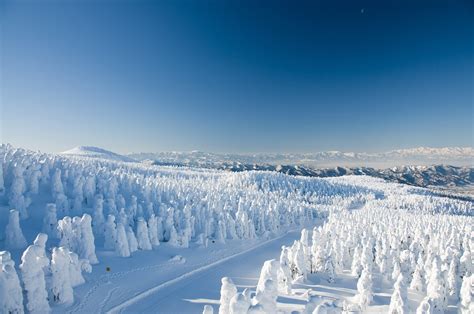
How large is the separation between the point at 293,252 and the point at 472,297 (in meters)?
24.2

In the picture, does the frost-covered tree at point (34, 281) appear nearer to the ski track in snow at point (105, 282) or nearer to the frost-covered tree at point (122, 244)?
the ski track in snow at point (105, 282)

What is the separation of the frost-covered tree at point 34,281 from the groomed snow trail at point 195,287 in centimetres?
727

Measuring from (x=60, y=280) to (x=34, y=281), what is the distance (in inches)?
153

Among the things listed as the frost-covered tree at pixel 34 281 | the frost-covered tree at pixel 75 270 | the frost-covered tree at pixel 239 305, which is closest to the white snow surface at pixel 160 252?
the frost-covered tree at pixel 34 281

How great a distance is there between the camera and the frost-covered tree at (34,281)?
106 feet

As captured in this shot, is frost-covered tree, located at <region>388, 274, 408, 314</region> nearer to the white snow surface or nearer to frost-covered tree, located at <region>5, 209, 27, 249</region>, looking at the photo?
the white snow surface

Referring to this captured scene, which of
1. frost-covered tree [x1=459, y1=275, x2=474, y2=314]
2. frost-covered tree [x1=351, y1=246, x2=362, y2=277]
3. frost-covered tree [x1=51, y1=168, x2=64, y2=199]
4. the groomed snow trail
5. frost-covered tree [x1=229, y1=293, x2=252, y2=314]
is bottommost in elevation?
the groomed snow trail

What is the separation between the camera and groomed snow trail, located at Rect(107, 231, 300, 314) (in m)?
39.0

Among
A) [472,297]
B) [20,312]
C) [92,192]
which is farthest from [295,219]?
[20,312]

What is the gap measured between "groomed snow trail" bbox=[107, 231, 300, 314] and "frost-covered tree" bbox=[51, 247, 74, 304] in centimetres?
525

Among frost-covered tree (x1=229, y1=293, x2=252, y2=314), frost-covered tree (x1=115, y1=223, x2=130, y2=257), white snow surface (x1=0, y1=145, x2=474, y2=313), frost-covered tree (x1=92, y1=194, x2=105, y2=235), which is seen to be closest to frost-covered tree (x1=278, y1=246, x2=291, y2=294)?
white snow surface (x1=0, y1=145, x2=474, y2=313)

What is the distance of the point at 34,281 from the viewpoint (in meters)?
32.7

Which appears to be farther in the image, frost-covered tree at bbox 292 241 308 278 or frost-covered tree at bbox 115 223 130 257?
frost-covered tree at bbox 115 223 130 257

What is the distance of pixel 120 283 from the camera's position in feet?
152
